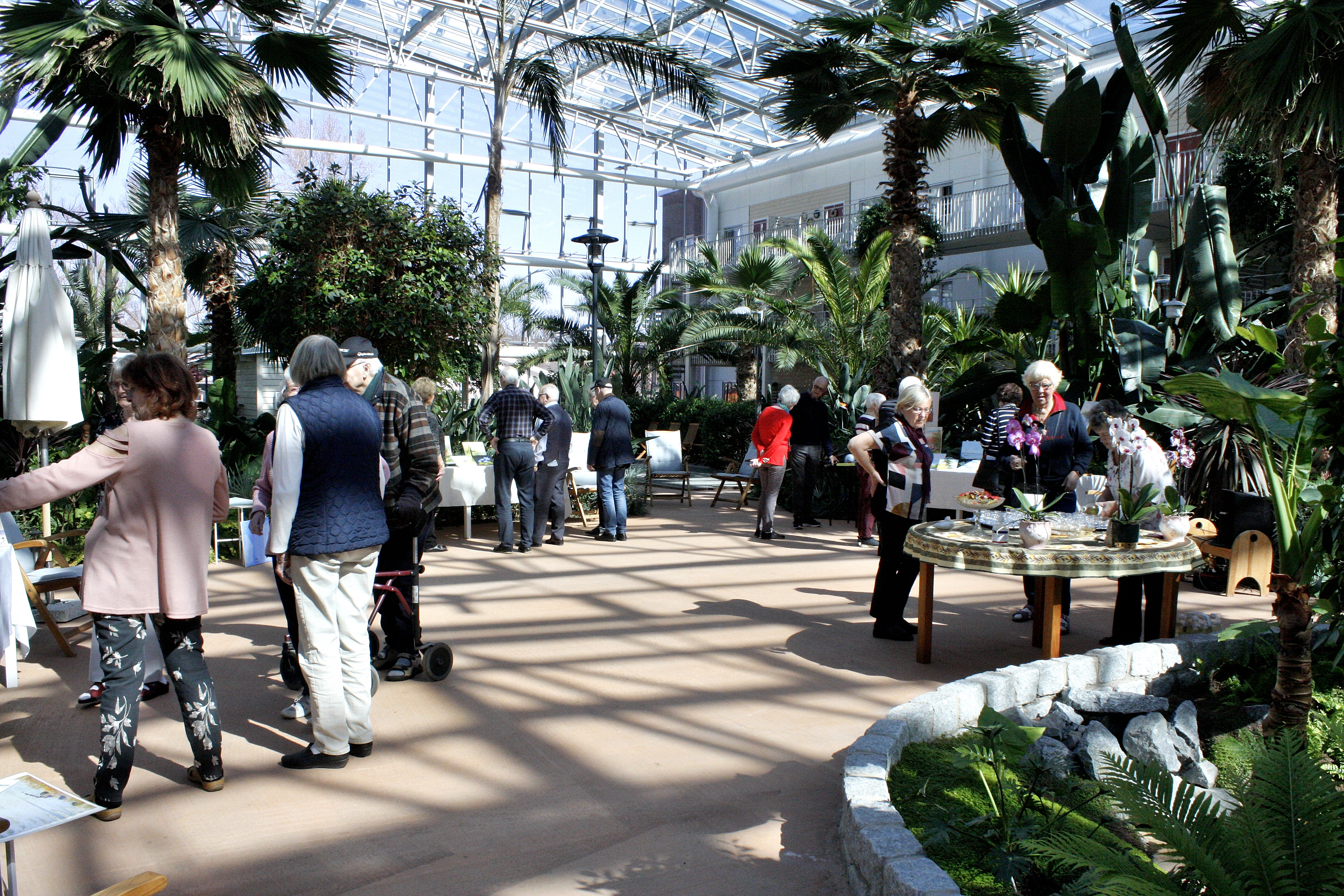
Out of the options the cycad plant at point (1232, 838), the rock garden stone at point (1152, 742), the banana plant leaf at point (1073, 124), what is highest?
the banana plant leaf at point (1073, 124)

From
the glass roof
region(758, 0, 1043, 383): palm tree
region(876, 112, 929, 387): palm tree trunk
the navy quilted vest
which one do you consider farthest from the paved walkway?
the glass roof

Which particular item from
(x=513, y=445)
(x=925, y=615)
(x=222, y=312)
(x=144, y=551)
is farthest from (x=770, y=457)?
(x=222, y=312)

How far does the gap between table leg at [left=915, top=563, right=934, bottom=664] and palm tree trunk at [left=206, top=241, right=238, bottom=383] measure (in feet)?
37.2

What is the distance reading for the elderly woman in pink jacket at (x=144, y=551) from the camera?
336 centimetres

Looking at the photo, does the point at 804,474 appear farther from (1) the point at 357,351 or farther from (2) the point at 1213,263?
(1) the point at 357,351

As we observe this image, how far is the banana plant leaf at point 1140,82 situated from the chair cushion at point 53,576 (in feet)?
32.9

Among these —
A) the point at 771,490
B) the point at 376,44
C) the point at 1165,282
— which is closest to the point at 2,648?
the point at 771,490

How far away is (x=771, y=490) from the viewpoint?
33.6 feet

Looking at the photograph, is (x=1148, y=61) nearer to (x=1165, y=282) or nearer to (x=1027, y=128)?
(x=1165, y=282)

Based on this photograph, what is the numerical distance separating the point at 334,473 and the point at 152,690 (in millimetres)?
1906

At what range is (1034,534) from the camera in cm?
484

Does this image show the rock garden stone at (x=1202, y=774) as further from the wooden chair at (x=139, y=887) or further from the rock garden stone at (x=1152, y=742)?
the wooden chair at (x=139, y=887)

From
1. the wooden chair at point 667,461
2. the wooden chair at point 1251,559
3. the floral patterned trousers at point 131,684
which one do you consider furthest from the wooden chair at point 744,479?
the floral patterned trousers at point 131,684

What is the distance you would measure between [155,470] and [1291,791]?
3594mm
